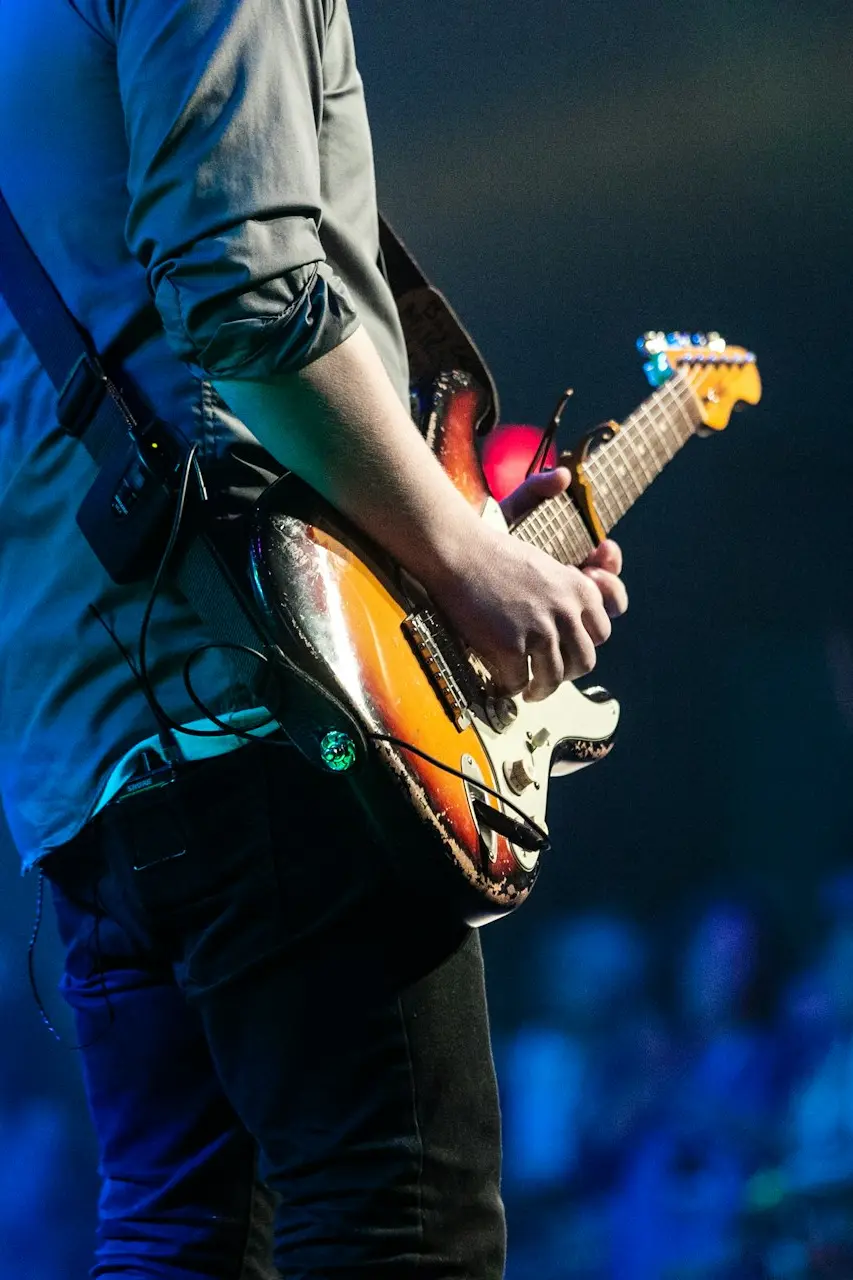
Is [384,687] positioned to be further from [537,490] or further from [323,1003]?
[537,490]

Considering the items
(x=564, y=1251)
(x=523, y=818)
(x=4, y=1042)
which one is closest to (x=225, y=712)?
(x=523, y=818)

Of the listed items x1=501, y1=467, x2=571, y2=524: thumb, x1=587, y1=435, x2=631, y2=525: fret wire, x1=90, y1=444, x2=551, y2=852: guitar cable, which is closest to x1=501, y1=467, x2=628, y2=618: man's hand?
x1=501, y1=467, x2=571, y2=524: thumb

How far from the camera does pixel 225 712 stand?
27.8 inches

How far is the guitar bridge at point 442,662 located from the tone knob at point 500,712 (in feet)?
0.11

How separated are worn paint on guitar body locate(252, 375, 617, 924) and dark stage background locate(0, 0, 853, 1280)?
92 centimetres

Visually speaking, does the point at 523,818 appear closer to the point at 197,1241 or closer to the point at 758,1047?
the point at 197,1241

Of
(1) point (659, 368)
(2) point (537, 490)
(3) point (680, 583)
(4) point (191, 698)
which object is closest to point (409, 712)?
(4) point (191, 698)

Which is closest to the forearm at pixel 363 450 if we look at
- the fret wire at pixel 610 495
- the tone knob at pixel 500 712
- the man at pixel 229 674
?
the man at pixel 229 674

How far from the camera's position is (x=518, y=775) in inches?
33.2

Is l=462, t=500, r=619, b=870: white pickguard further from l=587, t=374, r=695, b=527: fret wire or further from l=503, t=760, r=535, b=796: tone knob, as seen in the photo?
l=587, t=374, r=695, b=527: fret wire

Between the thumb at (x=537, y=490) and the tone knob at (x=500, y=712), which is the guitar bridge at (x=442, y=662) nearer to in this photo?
the tone knob at (x=500, y=712)

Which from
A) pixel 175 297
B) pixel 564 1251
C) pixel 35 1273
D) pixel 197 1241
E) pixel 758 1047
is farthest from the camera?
pixel 758 1047

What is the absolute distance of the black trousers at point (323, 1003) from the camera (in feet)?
2.17

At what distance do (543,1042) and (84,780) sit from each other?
1.04 meters
